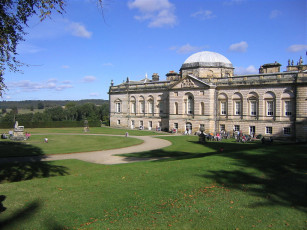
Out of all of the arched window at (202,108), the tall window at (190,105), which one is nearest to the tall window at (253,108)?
the arched window at (202,108)

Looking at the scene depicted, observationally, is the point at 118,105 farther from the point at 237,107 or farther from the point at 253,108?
the point at 253,108

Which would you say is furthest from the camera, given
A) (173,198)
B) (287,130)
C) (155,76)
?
(155,76)

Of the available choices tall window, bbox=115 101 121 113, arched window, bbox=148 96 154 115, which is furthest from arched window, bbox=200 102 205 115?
tall window, bbox=115 101 121 113

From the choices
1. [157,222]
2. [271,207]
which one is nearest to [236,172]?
[271,207]

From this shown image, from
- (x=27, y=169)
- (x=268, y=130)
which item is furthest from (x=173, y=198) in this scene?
(x=268, y=130)

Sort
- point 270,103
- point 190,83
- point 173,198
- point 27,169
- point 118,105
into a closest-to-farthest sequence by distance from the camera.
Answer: point 173,198 < point 27,169 < point 270,103 < point 190,83 < point 118,105

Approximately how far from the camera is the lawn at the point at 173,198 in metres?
7.98

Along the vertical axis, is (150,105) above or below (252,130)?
above

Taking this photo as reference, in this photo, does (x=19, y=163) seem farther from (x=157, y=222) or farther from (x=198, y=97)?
(x=198, y=97)

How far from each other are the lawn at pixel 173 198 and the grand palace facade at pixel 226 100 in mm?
18207

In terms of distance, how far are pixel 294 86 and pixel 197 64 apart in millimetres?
15847

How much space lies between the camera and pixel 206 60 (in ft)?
148

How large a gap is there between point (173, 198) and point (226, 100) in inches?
1280

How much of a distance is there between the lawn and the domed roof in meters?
30.9
